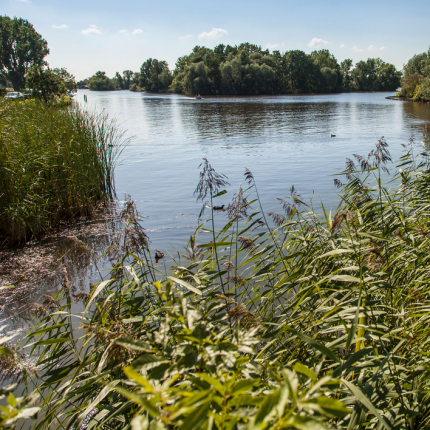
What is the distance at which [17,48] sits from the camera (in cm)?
10000

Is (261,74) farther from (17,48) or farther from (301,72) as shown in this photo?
(17,48)

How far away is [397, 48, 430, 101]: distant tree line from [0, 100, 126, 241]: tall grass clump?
56.5 metres

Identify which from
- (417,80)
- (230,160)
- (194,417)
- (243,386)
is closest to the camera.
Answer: (194,417)

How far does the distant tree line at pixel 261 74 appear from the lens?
9538 centimetres

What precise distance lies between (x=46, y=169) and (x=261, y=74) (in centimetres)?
9633

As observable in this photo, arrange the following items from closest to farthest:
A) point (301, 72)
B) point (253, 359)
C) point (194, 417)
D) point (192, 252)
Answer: point (194, 417) → point (253, 359) → point (192, 252) → point (301, 72)

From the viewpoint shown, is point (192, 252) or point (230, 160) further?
point (230, 160)

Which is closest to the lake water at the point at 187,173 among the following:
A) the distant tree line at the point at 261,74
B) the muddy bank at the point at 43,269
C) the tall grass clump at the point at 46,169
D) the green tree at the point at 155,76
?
the muddy bank at the point at 43,269

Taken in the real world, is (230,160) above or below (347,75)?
below

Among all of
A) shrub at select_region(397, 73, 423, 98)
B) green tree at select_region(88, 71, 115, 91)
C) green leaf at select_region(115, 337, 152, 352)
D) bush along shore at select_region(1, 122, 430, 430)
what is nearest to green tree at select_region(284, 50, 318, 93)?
shrub at select_region(397, 73, 423, 98)

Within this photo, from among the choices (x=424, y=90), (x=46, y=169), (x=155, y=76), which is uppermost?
(x=155, y=76)

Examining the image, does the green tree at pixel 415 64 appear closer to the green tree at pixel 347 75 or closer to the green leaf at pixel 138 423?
the green tree at pixel 347 75

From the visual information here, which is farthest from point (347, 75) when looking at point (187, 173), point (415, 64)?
point (187, 173)

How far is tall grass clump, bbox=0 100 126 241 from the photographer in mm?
7164
